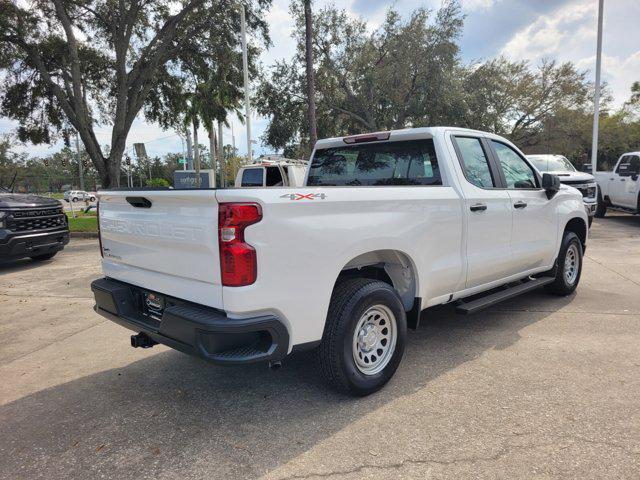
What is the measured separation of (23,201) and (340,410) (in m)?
8.21

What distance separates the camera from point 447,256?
3.89 m

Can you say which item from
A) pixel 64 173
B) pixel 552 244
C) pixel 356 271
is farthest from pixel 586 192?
pixel 64 173

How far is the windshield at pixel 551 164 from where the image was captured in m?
13.3

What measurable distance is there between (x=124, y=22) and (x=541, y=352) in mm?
16028

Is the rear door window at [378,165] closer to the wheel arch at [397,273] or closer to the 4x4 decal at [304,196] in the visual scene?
the wheel arch at [397,273]

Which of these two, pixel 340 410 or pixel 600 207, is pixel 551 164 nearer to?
pixel 600 207

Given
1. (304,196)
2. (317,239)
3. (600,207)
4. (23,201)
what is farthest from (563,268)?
(600,207)

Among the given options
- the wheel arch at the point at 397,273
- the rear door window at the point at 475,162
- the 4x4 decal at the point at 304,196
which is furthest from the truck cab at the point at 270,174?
the 4x4 decal at the point at 304,196

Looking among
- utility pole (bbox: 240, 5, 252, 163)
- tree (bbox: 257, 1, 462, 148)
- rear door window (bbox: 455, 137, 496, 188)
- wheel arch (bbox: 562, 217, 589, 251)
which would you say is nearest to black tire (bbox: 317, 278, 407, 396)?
rear door window (bbox: 455, 137, 496, 188)

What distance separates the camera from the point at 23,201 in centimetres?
877

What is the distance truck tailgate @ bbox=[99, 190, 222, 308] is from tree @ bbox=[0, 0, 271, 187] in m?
13.7

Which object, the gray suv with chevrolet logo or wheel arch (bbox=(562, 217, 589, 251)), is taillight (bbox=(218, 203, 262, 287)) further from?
the gray suv with chevrolet logo

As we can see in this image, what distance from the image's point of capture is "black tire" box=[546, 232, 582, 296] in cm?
566

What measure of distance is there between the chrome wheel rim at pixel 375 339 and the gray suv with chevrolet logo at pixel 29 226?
7567 millimetres
